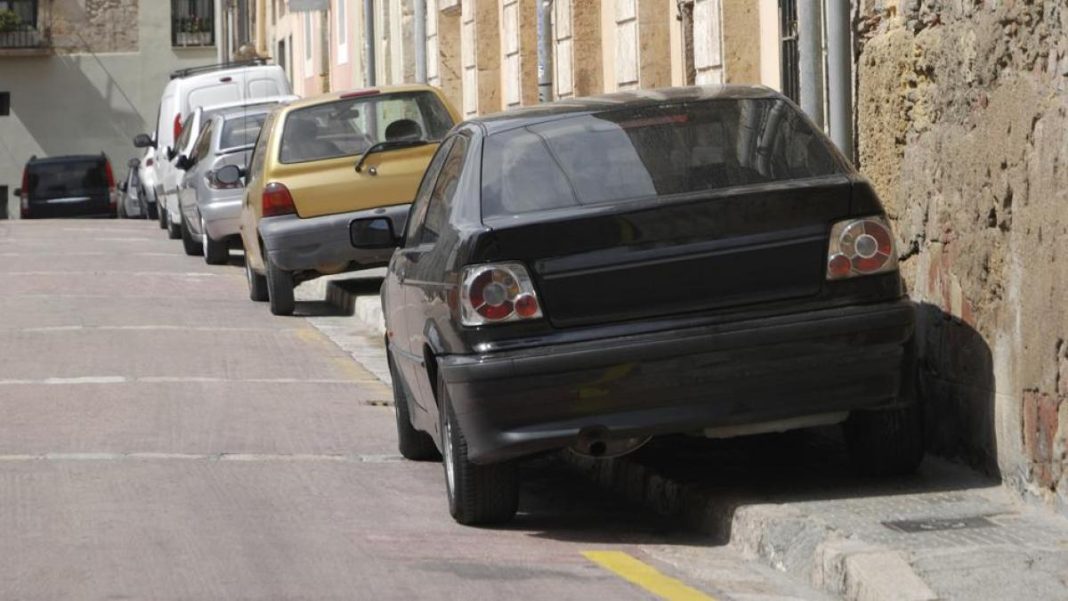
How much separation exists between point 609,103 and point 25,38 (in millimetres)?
61533

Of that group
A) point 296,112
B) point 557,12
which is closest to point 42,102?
point 557,12

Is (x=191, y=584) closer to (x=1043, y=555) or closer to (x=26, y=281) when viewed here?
(x=1043, y=555)

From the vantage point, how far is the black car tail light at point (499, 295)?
25.1ft

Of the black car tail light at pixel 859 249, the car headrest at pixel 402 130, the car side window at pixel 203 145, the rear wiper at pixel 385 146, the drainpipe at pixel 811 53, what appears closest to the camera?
the black car tail light at pixel 859 249

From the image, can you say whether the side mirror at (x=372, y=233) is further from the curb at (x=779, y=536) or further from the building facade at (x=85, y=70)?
the building facade at (x=85, y=70)

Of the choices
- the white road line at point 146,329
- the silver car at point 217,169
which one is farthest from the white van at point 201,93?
the white road line at point 146,329

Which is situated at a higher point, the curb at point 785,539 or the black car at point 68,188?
the black car at point 68,188

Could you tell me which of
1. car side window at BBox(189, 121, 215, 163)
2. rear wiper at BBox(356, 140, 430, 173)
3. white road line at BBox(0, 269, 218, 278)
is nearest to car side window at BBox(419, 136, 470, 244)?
rear wiper at BBox(356, 140, 430, 173)

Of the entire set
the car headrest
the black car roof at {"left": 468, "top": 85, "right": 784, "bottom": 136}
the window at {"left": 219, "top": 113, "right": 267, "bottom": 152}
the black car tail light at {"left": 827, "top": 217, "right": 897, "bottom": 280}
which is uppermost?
the window at {"left": 219, "top": 113, "right": 267, "bottom": 152}

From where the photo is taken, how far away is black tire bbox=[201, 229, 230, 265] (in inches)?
939

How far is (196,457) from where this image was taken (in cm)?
990

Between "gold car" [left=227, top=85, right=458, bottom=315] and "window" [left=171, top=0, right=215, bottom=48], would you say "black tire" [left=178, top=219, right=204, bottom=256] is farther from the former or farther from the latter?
"window" [left=171, top=0, right=215, bottom=48]

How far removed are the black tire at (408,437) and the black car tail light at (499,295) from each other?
7.06 feet

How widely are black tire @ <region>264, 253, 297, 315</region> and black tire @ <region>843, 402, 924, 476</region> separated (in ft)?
31.0
